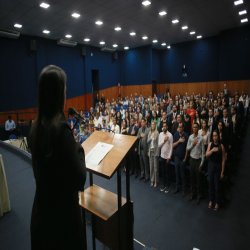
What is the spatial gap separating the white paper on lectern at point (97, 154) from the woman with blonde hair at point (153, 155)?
293 centimetres

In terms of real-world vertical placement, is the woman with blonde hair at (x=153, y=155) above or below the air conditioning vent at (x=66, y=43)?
below

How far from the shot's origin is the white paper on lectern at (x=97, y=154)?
1.46m

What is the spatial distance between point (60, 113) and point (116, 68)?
14.9 meters

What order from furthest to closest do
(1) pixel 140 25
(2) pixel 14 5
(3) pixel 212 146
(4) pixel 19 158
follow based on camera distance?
(1) pixel 140 25 < (2) pixel 14 5 < (4) pixel 19 158 < (3) pixel 212 146

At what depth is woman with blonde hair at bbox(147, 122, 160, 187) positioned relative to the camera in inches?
173

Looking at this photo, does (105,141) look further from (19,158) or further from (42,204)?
(19,158)

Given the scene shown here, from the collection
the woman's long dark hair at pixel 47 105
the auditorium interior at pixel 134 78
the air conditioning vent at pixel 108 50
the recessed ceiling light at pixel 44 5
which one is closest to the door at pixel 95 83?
the auditorium interior at pixel 134 78

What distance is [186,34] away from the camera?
1130cm

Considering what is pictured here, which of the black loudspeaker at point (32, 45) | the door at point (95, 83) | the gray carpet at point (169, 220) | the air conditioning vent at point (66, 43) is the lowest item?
the gray carpet at point (169, 220)

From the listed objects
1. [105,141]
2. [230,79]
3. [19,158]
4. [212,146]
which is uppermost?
[230,79]

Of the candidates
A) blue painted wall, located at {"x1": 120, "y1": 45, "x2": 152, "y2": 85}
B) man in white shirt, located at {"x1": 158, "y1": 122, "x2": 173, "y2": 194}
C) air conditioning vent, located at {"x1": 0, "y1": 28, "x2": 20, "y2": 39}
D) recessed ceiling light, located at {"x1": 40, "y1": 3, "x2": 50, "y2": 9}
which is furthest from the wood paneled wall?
man in white shirt, located at {"x1": 158, "y1": 122, "x2": 173, "y2": 194}

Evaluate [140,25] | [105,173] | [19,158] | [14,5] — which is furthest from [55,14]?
[105,173]

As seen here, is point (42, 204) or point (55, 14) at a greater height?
point (55, 14)

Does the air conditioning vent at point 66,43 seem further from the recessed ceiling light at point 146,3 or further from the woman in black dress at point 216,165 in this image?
the woman in black dress at point 216,165
